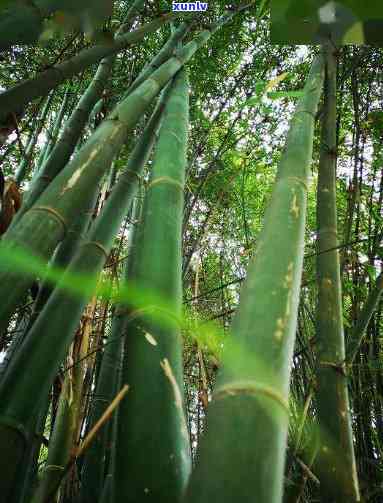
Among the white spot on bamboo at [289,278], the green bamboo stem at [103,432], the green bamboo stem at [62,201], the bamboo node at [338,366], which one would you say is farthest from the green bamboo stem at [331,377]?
the green bamboo stem at [62,201]

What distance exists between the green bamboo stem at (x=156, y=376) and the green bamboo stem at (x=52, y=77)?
0.49m

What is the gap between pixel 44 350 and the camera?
35.8 inches

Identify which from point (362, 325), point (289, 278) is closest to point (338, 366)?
point (362, 325)

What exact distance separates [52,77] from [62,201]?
601 mm

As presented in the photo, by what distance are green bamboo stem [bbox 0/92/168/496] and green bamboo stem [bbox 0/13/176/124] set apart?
15.8 inches

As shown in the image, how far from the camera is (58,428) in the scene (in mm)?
1205

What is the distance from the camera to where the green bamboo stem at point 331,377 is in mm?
886

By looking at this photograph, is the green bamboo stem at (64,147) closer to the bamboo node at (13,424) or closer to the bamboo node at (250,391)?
the bamboo node at (13,424)

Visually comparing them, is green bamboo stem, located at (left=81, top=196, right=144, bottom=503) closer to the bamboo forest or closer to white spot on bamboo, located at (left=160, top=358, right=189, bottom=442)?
the bamboo forest

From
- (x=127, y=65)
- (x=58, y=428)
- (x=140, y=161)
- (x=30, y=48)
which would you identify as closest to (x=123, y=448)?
(x=58, y=428)

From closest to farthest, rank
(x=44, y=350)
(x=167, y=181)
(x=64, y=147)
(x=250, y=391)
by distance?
1. (x=250, y=391)
2. (x=44, y=350)
3. (x=167, y=181)
4. (x=64, y=147)

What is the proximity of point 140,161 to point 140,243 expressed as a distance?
0.65m

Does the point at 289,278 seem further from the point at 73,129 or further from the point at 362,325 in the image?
the point at 73,129

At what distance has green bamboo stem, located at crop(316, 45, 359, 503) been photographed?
2.91 feet
